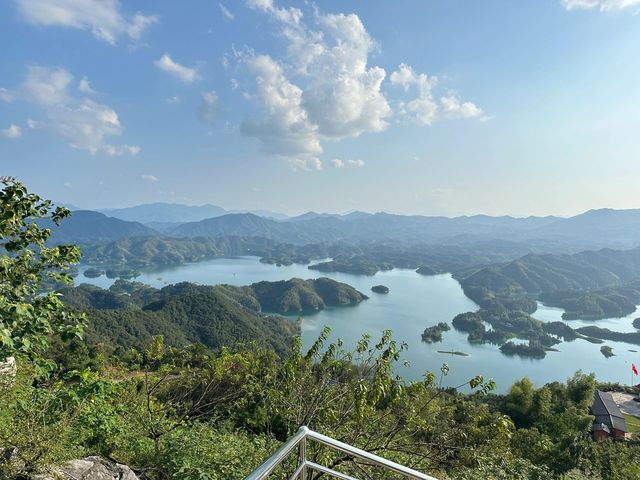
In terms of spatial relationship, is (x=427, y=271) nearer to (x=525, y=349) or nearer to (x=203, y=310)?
(x=525, y=349)

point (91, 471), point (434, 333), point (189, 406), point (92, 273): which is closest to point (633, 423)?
point (189, 406)

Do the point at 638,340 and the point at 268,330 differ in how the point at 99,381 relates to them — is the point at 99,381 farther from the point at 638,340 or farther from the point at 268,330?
the point at 638,340

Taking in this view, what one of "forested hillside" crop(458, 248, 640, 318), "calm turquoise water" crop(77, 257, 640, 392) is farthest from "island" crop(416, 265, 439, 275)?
"forested hillside" crop(458, 248, 640, 318)

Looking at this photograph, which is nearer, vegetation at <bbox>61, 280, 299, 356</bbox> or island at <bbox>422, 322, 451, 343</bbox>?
vegetation at <bbox>61, 280, 299, 356</bbox>

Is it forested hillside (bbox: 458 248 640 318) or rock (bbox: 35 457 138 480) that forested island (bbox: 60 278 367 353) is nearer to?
rock (bbox: 35 457 138 480)

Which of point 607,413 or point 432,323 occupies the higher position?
point 607,413

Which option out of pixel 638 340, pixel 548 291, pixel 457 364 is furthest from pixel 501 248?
pixel 457 364
